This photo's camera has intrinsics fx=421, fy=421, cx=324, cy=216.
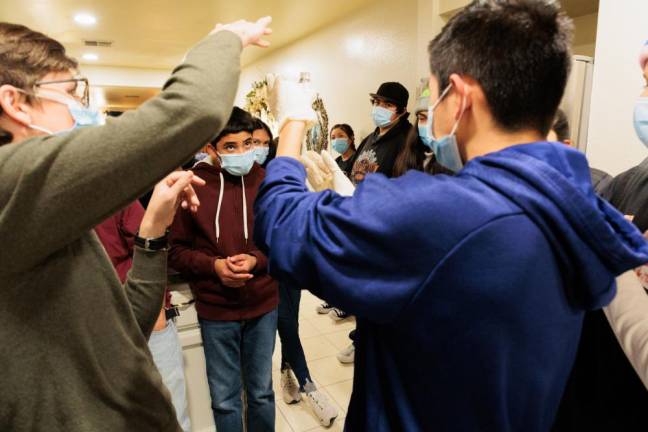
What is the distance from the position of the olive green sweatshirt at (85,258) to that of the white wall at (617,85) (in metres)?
2.17

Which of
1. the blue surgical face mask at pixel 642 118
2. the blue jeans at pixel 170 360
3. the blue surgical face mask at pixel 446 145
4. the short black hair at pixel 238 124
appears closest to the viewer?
the blue surgical face mask at pixel 446 145

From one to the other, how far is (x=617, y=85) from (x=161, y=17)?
468 cm

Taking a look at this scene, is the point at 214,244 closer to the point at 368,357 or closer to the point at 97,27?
the point at 368,357

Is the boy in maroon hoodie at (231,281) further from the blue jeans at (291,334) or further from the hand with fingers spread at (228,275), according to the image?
the blue jeans at (291,334)

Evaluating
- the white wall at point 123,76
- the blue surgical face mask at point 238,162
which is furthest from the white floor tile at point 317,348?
the white wall at point 123,76

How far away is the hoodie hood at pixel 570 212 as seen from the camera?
0.59m

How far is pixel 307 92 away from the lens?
1.00 metres

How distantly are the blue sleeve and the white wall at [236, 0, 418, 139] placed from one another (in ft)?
11.4

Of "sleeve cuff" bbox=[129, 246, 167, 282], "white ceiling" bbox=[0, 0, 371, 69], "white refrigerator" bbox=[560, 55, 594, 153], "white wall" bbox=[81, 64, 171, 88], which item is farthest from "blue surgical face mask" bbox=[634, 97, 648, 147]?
"white wall" bbox=[81, 64, 171, 88]

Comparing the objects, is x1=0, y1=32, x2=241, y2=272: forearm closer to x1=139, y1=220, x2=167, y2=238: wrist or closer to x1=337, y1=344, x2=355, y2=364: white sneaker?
x1=139, y1=220, x2=167, y2=238: wrist

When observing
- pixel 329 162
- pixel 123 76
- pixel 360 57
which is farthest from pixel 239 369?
pixel 123 76

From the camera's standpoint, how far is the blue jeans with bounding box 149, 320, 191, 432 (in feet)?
5.25

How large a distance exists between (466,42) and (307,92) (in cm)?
42

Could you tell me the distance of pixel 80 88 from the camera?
840 millimetres
